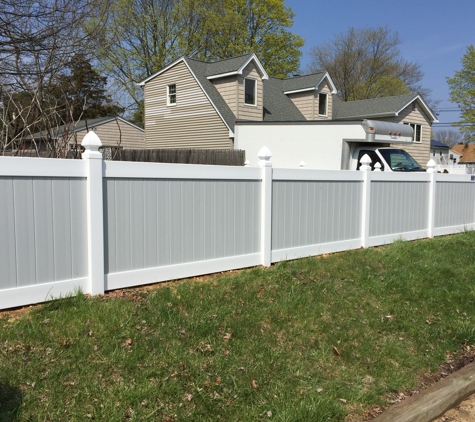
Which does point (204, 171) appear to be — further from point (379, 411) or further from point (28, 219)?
point (379, 411)

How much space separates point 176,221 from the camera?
19.0ft

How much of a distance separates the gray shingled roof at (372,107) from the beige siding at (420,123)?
1.60 ft

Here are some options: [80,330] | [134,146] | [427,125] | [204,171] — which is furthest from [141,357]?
[134,146]

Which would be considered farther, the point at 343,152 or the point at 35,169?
the point at 343,152

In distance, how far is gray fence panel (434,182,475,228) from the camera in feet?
33.9

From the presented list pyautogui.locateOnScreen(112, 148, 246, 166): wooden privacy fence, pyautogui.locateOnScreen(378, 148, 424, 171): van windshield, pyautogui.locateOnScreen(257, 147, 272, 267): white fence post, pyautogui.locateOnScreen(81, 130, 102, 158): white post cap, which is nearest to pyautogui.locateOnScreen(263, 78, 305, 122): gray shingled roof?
pyautogui.locateOnScreen(112, 148, 246, 166): wooden privacy fence

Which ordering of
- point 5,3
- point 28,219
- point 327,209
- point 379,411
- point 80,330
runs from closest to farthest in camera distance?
1. point 379,411
2. point 80,330
3. point 28,219
4. point 5,3
5. point 327,209

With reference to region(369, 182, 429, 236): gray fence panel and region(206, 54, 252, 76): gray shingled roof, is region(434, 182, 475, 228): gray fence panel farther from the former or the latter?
region(206, 54, 252, 76): gray shingled roof

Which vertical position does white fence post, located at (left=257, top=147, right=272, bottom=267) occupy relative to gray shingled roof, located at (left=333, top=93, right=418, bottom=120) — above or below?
below

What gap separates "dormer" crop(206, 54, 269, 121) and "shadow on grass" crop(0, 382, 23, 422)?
18.7 m

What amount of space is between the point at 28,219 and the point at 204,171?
7.44 feet

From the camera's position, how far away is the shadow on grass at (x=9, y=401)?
3.01 m

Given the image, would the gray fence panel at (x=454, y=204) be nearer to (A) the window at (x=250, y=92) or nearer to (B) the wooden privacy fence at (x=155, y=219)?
(B) the wooden privacy fence at (x=155, y=219)

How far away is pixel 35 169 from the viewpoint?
4621mm
